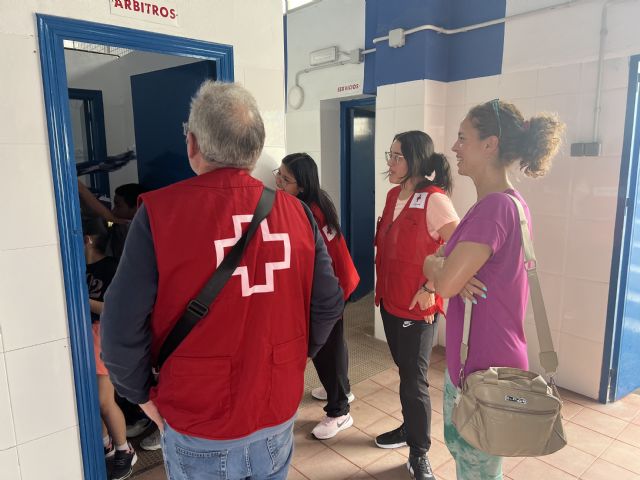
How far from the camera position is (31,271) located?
166 cm

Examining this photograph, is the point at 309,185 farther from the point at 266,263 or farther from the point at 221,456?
the point at 221,456

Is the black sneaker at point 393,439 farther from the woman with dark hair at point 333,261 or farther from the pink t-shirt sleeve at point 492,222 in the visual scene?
the pink t-shirt sleeve at point 492,222

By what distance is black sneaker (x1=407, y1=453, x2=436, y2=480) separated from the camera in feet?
6.91

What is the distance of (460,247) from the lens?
4.41 ft

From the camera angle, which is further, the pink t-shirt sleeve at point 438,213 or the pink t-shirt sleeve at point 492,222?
the pink t-shirt sleeve at point 438,213

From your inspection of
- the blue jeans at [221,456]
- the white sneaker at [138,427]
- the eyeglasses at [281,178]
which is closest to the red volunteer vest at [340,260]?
the eyeglasses at [281,178]

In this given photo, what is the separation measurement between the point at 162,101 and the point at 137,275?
1834 mm

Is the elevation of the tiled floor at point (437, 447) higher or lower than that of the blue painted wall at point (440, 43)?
lower

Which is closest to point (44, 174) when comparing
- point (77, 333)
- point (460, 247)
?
point (77, 333)

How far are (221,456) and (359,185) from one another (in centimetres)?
403

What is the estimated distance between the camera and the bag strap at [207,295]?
1011 millimetres

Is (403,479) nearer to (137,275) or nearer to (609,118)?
(137,275)

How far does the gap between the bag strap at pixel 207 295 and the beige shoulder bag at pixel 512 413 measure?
0.75m

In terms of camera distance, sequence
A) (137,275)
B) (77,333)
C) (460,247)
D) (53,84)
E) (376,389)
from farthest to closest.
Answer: (376,389) → (77,333) → (53,84) → (460,247) → (137,275)
